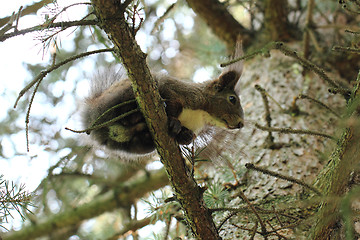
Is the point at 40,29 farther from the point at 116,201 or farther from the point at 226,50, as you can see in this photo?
the point at 226,50

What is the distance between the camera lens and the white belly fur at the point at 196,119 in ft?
7.38

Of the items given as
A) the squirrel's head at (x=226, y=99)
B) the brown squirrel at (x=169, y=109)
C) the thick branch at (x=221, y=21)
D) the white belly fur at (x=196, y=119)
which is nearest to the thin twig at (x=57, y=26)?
the brown squirrel at (x=169, y=109)

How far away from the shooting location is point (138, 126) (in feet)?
6.66

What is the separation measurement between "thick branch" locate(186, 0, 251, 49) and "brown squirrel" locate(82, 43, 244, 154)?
98cm

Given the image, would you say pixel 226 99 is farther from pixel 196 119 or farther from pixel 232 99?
pixel 196 119

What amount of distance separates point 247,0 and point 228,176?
1.90 meters

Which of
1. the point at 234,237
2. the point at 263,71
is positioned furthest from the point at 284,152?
the point at 263,71

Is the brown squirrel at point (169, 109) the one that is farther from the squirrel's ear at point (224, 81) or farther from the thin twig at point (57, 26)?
the thin twig at point (57, 26)

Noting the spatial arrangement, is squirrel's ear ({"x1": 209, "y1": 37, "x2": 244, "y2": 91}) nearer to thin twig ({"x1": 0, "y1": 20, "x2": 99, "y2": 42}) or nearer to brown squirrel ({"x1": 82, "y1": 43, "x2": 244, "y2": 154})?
brown squirrel ({"x1": 82, "y1": 43, "x2": 244, "y2": 154})

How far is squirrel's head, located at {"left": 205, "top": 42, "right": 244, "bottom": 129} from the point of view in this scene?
8.11ft

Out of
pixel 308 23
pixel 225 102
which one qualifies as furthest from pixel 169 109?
pixel 308 23

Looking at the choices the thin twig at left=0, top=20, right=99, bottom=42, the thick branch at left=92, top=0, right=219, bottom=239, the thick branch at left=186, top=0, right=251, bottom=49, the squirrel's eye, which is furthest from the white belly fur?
the thick branch at left=186, top=0, right=251, bottom=49

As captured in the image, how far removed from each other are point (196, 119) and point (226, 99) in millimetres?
308

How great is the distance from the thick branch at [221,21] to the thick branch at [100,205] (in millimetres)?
1480
